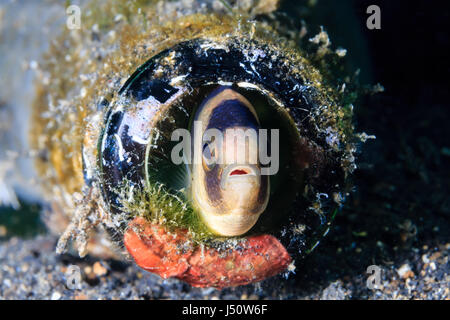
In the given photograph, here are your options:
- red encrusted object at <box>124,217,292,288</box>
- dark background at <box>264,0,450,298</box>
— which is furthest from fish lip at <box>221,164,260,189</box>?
dark background at <box>264,0,450,298</box>

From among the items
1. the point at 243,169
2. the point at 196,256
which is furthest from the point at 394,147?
the point at 196,256

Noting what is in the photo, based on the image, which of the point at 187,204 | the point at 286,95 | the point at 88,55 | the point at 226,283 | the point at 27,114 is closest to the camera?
the point at 286,95

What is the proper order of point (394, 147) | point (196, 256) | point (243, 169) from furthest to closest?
point (394, 147)
point (196, 256)
point (243, 169)

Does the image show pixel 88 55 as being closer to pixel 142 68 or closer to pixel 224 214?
pixel 142 68

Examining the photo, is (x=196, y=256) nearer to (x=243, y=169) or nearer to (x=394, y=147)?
(x=243, y=169)

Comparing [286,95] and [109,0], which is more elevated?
[109,0]

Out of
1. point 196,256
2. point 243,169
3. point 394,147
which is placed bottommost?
point 196,256

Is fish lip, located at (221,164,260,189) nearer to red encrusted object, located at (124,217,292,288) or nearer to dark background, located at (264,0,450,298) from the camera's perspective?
red encrusted object, located at (124,217,292,288)
